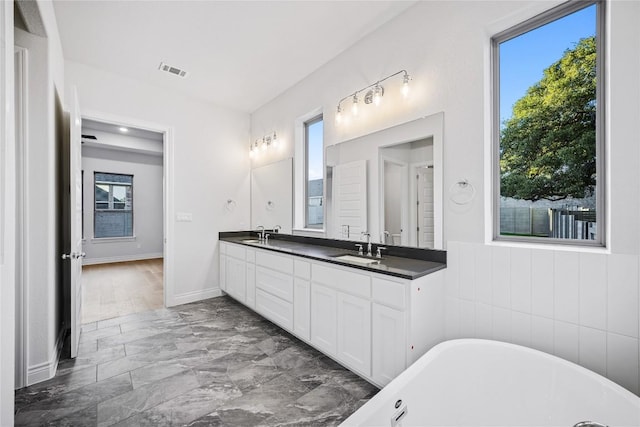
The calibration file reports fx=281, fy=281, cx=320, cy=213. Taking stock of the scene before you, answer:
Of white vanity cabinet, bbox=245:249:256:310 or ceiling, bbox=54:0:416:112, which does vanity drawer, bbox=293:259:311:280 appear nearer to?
white vanity cabinet, bbox=245:249:256:310

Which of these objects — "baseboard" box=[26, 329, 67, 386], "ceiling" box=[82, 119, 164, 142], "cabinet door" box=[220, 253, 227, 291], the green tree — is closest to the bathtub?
the green tree

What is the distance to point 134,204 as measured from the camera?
7062mm

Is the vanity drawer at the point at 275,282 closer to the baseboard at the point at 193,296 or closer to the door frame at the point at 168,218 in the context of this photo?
the baseboard at the point at 193,296

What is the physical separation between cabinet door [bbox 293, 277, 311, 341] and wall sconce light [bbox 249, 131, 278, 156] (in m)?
2.12

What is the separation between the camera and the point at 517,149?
1.82 m

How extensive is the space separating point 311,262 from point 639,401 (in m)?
1.84

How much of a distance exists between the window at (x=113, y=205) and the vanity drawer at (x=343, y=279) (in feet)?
22.1

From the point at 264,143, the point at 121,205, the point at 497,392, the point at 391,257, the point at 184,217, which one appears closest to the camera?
the point at 497,392

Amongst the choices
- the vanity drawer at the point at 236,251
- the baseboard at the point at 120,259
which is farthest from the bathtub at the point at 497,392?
the baseboard at the point at 120,259

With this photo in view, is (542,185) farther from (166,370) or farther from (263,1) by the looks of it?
(166,370)

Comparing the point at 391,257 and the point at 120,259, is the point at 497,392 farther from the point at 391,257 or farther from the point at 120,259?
the point at 120,259

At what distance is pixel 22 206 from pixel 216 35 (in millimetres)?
2019

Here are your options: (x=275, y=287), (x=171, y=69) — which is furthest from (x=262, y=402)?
(x=171, y=69)

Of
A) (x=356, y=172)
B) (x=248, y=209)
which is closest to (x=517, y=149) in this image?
(x=356, y=172)
